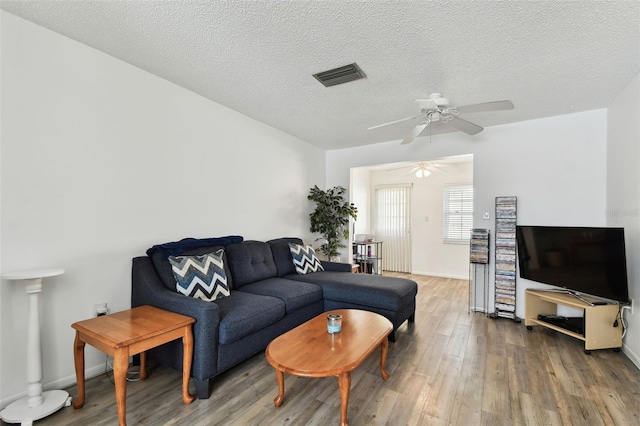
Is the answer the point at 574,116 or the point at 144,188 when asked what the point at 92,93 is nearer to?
the point at 144,188

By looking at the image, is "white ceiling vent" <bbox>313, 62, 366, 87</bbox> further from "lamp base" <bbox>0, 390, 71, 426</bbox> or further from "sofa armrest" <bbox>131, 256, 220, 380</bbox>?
"lamp base" <bbox>0, 390, 71, 426</bbox>

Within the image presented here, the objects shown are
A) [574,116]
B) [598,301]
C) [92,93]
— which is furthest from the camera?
[574,116]

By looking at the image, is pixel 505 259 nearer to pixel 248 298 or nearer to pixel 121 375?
pixel 248 298

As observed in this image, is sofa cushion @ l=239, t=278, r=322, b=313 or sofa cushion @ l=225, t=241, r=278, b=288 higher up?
sofa cushion @ l=225, t=241, r=278, b=288

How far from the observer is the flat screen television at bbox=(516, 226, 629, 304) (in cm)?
268

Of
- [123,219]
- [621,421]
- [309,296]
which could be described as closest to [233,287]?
[309,296]

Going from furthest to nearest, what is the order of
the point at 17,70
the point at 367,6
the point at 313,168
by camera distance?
the point at 313,168
the point at 17,70
the point at 367,6

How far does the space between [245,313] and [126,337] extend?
0.81 meters

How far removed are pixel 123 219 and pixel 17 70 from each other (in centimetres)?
119

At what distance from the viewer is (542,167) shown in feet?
11.9

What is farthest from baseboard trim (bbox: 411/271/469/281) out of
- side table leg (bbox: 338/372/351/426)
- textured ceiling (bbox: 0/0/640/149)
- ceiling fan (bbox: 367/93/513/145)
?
side table leg (bbox: 338/372/351/426)

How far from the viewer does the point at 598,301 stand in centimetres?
291

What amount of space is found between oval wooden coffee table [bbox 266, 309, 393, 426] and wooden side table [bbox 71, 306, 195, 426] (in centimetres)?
60

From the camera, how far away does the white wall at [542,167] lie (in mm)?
3359
